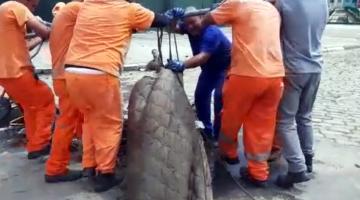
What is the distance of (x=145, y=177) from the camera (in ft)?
15.2

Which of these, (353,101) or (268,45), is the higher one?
(268,45)

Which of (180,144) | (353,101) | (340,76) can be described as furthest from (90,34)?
(340,76)

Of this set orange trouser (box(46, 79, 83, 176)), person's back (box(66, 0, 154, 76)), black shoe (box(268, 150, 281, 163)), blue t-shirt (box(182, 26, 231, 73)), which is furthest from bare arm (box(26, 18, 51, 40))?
black shoe (box(268, 150, 281, 163))

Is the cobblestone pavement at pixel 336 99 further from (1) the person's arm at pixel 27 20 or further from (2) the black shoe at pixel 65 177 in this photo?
(2) the black shoe at pixel 65 177

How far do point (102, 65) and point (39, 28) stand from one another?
1.13 meters

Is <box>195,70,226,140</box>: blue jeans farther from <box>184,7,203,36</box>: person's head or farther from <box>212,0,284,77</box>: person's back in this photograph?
<box>212,0,284,77</box>: person's back

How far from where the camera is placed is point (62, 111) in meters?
5.73

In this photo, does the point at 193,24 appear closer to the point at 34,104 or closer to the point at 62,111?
the point at 62,111

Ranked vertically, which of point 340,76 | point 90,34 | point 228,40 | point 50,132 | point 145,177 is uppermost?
point 90,34

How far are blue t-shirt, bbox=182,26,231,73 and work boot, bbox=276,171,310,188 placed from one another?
134cm

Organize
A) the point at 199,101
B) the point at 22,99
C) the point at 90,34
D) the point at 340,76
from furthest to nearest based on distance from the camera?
the point at 340,76 < the point at 199,101 < the point at 22,99 < the point at 90,34

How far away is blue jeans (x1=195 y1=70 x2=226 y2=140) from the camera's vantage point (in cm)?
643

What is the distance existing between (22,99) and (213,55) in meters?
1.90

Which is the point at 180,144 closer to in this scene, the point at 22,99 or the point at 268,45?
the point at 268,45
